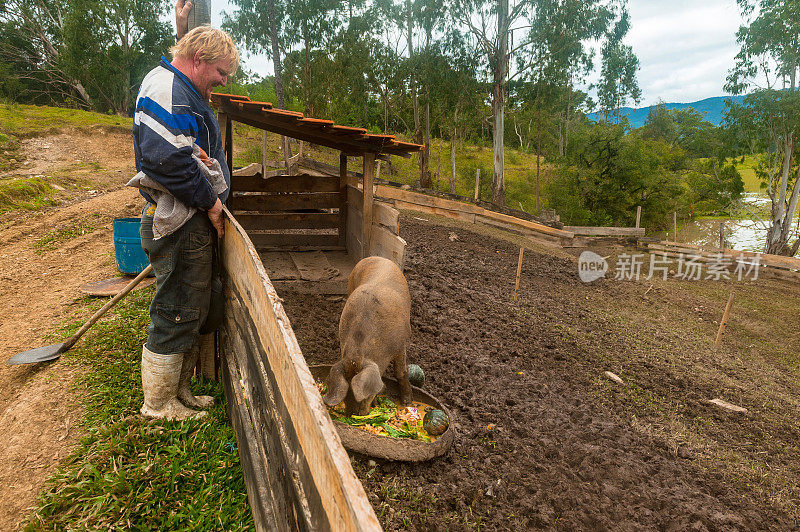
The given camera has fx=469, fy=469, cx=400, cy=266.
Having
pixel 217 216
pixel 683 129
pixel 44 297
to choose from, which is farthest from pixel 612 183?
pixel 683 129

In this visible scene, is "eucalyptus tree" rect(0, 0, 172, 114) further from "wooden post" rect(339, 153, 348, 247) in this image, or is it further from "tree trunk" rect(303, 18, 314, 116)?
"wooden post" rect(339, 153, 348, 247)

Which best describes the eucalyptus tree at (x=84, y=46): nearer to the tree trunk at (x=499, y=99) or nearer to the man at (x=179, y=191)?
the tree trunk at (x=499, y=99)

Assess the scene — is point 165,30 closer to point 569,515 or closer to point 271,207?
point 271,207

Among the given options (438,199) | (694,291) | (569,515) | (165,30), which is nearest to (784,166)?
(694,291)

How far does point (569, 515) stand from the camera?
359 centimetres

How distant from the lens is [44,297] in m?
5.79

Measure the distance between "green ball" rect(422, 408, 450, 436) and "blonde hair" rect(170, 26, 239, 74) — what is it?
320cm

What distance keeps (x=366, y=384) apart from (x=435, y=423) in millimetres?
852

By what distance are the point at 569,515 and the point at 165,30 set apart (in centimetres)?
4113

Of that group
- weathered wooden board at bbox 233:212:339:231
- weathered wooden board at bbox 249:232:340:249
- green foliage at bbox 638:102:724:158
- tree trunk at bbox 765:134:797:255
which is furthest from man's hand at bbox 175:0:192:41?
green foliage at bbox 638:102:724:158

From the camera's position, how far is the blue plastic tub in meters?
5.89

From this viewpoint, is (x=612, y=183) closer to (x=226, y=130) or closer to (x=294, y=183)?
(x=294, y=183)

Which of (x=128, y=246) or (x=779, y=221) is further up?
(x=128, y=246)

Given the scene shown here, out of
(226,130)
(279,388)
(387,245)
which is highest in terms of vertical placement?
(226,130)
